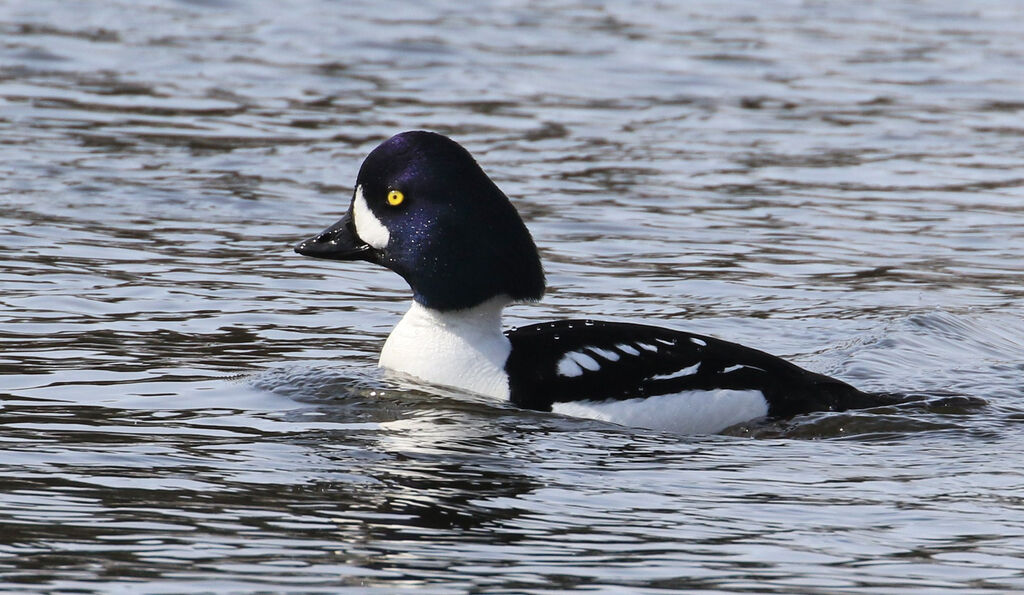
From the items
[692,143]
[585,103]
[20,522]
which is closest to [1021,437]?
[20,522]

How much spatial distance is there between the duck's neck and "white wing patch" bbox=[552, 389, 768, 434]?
0.37m

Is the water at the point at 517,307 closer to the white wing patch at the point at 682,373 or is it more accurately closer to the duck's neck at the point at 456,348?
the duck's neck at the point at 456,348

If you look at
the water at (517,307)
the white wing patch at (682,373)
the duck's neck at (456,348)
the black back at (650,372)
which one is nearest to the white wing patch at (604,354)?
the black back at (650,372)

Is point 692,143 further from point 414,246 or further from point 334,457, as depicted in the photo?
point 334,457

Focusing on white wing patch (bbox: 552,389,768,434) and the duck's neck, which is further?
the duck's neck

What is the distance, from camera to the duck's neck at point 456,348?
7.42m

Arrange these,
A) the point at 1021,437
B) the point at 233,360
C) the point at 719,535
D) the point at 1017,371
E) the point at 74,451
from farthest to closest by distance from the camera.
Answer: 1. the point at 1017,371
2. the point at 233,360
3. the point at 1021,437
4. the point at 74,451
5. the point at 719,535

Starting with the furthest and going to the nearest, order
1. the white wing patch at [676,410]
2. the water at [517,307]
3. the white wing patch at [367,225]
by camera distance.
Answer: the white wing patch at [367,225], the white wing patch at [676,410], the water at [517,307]

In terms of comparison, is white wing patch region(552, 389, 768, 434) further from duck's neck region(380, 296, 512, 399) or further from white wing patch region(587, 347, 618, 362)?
duck's neck region(380, 296, 512, 399)

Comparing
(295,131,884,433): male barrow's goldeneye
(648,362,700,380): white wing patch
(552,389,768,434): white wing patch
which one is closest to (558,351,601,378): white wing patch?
(295,131,884,433): male barrow's goldeneye

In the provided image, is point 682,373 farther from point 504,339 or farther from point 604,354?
point 504,339

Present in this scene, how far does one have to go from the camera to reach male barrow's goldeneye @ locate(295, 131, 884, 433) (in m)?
7.23

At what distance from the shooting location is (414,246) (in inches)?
298

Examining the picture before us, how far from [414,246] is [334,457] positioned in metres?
1.39
